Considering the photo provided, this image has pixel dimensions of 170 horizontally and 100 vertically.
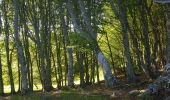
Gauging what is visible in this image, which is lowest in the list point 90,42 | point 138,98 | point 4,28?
point 138,98

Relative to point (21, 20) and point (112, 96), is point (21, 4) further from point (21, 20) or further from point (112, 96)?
point (112, 96)

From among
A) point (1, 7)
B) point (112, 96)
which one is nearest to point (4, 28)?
point (1, 7)

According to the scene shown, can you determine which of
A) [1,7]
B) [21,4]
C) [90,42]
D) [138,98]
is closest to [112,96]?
[138,98]

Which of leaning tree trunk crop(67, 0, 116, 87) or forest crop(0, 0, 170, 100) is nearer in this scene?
forest crop(0, 0, 170, 100)

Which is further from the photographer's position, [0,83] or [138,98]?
[0,83]

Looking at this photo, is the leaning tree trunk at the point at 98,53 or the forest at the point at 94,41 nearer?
the forest at the point at 94,41

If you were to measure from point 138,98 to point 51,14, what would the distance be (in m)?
15.7

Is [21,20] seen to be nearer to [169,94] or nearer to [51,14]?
[51,14]

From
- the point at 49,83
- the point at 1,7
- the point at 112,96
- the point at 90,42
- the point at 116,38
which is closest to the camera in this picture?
the point at 112,96

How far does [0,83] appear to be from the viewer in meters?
29.2

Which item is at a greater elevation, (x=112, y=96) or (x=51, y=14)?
(x=51, y=14)

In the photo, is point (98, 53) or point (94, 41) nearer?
point (94, 41)

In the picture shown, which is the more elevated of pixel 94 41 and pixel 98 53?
pixel 94 41

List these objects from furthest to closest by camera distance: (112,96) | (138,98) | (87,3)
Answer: (87,3)
(112,96)
(138,98)
